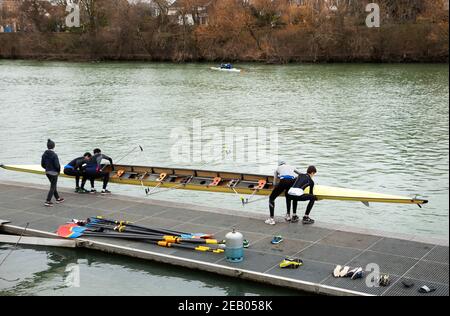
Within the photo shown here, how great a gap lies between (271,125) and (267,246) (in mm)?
24252

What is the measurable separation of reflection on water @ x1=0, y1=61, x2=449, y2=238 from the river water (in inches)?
3.0

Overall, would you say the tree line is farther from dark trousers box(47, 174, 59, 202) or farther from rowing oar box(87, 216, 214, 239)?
rowing oar box(87, 216, 214, 239)

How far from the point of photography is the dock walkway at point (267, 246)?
11.4 m

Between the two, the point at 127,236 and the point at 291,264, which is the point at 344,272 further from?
the point at 127,236

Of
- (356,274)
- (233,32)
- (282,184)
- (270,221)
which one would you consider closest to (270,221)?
(270,221)

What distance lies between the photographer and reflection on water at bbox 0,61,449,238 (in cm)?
2159

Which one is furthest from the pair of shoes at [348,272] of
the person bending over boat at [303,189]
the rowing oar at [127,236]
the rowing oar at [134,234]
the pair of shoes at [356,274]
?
the person bending over boat at [303,189]

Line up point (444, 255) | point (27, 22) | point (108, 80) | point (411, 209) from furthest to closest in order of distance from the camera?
point (27, 22) → point (108, 80) → point (411, 209) → point (444, 255)
